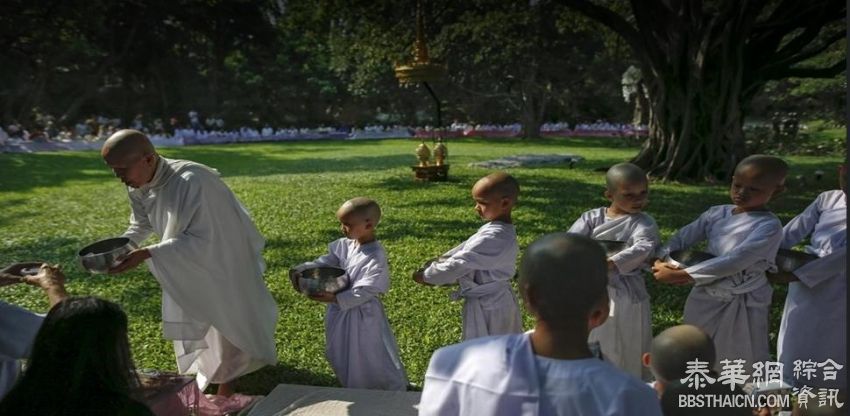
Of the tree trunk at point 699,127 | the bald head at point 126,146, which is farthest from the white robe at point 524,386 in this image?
the tree trunk at point 699,127

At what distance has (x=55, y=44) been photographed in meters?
31.1

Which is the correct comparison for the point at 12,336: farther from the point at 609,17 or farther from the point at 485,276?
the point at 609,17

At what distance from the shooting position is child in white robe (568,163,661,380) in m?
4.05

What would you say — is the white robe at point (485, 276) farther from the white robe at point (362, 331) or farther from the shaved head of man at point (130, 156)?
the shaved head of man at point (130, 156)

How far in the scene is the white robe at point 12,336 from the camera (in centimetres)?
315

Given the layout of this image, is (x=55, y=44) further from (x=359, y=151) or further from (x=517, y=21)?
(x=517, y=21)

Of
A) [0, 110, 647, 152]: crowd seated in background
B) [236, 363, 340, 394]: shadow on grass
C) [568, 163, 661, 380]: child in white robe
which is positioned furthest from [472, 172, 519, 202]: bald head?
[0, 110, 647, 152]: crowd seated in background

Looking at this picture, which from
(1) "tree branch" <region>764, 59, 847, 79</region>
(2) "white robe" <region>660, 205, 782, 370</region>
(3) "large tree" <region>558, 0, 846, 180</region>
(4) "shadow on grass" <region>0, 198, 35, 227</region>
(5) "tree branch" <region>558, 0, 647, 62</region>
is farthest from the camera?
(1) "tree branch" <region>764, 59, 847, 79</region>

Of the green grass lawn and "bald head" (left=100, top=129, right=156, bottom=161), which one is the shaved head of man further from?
the green grass lawn

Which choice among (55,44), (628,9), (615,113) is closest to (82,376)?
(628,9)

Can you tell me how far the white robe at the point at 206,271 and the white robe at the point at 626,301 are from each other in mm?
2137

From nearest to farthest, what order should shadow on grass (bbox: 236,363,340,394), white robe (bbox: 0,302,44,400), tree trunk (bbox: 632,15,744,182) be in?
1. white robe (bbox: 0,302,44,400)
2. shadow on grass (bbox: 236,363,340,394)
3. tree trunk (bbox: 632,15,744,182)

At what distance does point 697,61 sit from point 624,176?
45.4 feet

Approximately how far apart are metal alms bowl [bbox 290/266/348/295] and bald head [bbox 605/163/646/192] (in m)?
1.71
